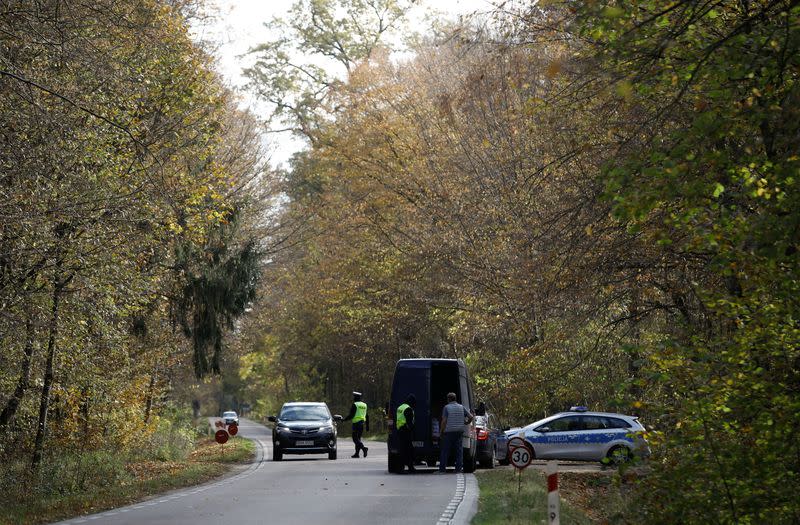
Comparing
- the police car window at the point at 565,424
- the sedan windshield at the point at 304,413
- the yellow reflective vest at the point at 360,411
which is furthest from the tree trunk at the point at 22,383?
the police car window at the point at 565,424

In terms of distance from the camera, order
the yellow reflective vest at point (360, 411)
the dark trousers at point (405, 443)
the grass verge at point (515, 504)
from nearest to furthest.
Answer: the grass verge at point (515, 504), the dark trousers at point (405, 443), the yellow reflective vest at point (360, 411)

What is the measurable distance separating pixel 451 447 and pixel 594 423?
7.50 meters

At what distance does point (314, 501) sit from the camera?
2041cm

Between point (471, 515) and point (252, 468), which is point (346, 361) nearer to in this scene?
point (252, 468)

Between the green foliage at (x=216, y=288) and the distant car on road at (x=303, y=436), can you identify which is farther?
the distant car on road at (x=303, y=436)

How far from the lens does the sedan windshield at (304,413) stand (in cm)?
3709

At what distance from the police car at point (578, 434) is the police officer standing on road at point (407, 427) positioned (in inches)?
266

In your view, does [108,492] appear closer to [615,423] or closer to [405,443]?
[405,443]

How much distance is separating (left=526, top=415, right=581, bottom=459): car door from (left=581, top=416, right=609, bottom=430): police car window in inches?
8.1

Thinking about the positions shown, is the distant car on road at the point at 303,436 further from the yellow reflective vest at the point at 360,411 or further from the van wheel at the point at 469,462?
the van wheel at the point at 469,462

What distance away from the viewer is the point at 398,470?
95.2 feet

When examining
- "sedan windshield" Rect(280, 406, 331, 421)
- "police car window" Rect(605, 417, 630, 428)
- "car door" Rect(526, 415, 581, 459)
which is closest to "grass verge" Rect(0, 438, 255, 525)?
"sedan windshield" Rect(280, 406, 331, 421)

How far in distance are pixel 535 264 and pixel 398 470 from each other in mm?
7267

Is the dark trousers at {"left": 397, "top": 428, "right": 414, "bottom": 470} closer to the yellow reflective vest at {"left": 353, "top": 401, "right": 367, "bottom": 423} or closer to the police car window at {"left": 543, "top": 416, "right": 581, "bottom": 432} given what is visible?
the yellow reflective vest at {"left": 353, "top": 401, "right": 367, "bottom": 423}
